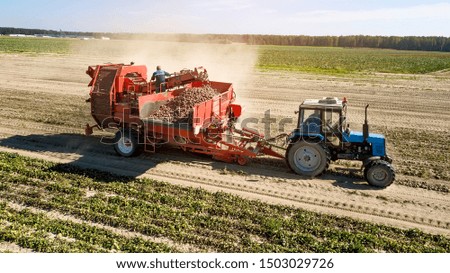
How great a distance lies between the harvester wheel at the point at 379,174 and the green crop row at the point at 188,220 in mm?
1917

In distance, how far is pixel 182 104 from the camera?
10.7m

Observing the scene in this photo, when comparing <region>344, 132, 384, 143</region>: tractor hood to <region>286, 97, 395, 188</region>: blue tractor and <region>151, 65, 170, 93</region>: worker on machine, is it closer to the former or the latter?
<region>286, 97, 395, 188</region>: blue tractor

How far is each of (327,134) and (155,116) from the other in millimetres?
4442

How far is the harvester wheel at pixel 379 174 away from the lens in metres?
8.66

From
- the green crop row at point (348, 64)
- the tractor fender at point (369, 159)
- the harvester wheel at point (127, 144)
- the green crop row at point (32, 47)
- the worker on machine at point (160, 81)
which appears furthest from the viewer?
the green crop row at point (32, 47)

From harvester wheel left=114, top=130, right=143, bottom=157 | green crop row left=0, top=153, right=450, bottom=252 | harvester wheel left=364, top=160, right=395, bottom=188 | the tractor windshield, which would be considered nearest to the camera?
green crop row left=0, top=153, right=450, bottom=252

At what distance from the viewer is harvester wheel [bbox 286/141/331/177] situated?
9070 mm

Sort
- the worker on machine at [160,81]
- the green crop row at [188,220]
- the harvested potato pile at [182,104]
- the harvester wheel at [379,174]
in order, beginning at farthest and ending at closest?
the worker on machine at [160,81] → the harvested potato pile at [182,104] → the harvester wheel at [379,174] → the green crop row at [188,220]

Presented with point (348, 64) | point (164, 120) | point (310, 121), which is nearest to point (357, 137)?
point (310, 121)

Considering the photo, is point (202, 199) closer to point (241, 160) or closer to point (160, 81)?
point (241, 160)

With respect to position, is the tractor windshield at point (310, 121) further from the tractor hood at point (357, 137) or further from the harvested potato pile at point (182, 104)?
the harvested potato pile at point (182, 104)

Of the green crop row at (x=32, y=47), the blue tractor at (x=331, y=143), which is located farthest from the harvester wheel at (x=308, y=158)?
the green crop row at (x=32, y=47)

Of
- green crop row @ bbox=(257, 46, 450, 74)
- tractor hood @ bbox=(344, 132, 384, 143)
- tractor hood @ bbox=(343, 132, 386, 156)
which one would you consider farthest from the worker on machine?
green crop row @ bbox=(257, 46, 450, 74)

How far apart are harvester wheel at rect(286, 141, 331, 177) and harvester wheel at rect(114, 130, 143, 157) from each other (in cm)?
400
